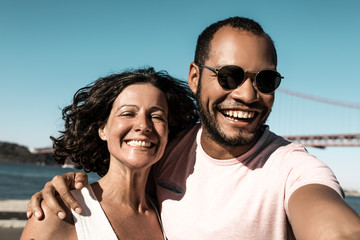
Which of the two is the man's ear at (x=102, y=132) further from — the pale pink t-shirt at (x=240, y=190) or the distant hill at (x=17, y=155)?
the distant hill at (x=17, y=155)

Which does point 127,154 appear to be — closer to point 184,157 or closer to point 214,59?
point 184,157

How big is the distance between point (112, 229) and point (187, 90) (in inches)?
43.2

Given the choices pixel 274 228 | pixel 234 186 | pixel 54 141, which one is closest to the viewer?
pixel 274 228

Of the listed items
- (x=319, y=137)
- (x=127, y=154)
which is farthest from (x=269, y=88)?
(x=319, y=137)

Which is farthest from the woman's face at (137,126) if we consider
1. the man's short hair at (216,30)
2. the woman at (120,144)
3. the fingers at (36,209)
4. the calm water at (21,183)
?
the calm water at (21,183)

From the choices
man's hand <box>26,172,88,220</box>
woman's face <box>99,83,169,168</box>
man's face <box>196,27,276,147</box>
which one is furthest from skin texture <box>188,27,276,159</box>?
man's hand <box>26,172,88,220</box>

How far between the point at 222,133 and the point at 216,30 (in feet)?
1.91

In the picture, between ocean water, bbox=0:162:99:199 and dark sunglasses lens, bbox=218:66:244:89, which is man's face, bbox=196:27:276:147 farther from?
ocean water, bbox=0:162:99:199

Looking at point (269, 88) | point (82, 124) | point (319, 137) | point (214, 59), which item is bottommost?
point (319, 137)

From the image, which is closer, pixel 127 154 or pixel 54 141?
pixel 127 154

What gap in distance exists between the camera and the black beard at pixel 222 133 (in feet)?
5.37

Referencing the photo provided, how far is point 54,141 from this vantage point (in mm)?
2203

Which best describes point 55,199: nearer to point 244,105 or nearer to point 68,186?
point 68,186

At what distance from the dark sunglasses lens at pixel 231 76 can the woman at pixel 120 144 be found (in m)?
0.43
